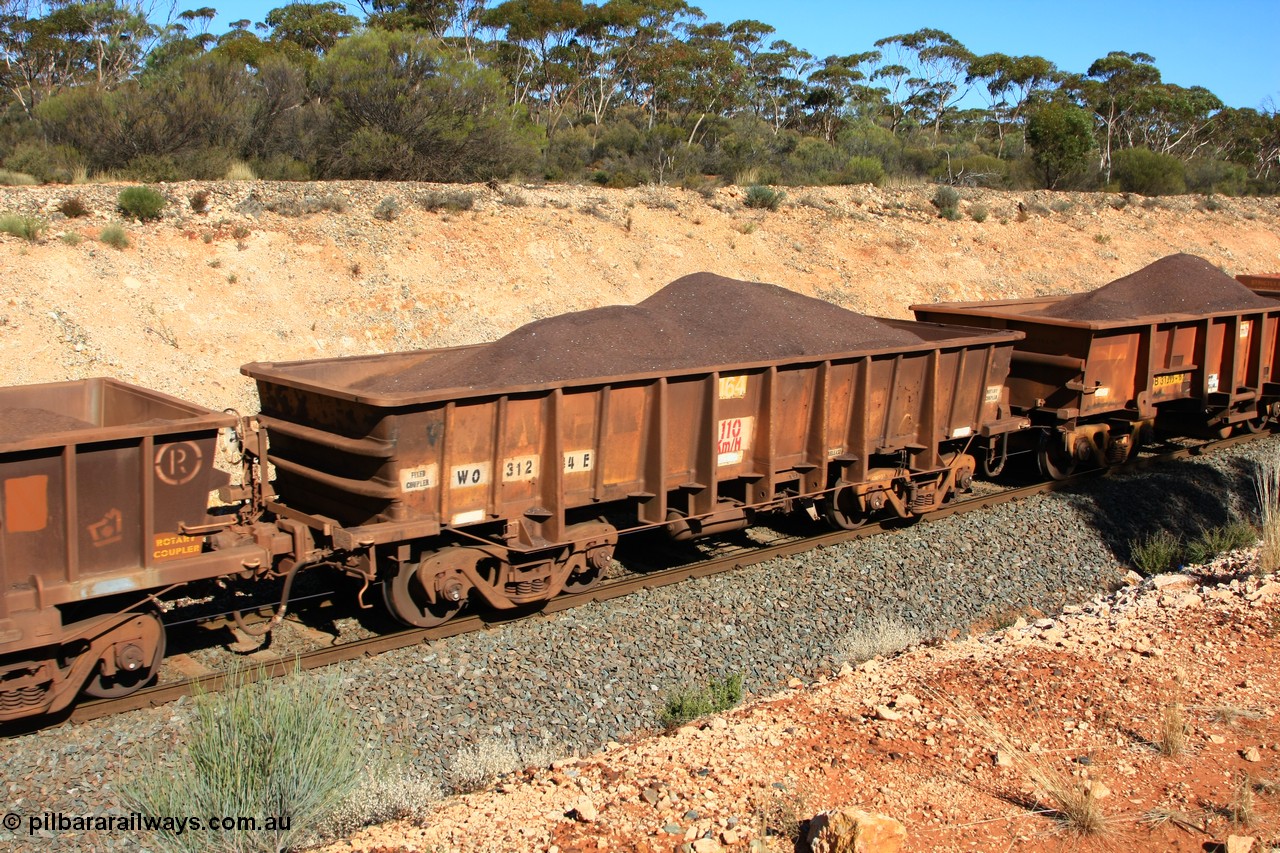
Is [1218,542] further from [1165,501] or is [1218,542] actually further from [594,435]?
[594,435]

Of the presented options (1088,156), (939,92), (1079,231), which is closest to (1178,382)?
(1079,231)

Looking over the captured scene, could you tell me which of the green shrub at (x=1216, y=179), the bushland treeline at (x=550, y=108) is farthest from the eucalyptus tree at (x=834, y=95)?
the green shrub at (x=1216, y=179)

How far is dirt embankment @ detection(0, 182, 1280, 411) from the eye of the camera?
52.9 ft

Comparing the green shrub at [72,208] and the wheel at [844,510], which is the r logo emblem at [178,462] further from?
the green shrub at [72,208]

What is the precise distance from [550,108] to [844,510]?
3962 centimetres

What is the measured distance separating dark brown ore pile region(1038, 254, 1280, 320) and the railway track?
2139 mm

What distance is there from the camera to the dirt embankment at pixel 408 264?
1612cm

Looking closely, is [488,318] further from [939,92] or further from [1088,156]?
[939,92]

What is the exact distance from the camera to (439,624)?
843 centimetres

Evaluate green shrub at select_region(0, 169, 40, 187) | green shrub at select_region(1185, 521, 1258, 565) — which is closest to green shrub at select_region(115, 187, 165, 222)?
green shrub at select_region(0, 169, 40, 187)

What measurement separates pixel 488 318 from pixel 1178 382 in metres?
11.4

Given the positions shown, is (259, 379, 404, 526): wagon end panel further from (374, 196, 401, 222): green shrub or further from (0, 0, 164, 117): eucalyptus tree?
(0, 0, 164, 117): eucalyptus tree

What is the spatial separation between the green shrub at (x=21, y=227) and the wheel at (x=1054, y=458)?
52.2 ft

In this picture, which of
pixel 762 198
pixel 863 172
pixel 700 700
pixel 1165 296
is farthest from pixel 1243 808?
pixel 863 172
